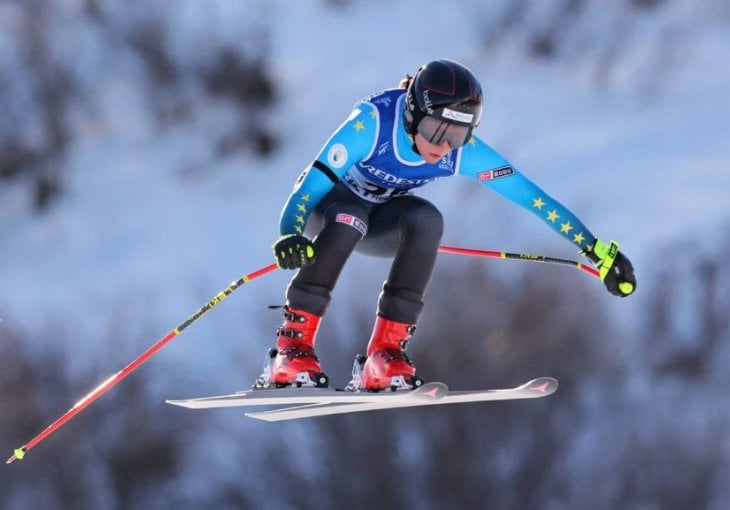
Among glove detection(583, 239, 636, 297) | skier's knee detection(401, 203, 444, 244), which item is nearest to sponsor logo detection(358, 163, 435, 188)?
skier's knee detection(401, 203, 444, 244)

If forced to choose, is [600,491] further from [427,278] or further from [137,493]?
[427,278]

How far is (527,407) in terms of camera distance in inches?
1024

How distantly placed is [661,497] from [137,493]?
10.0 meters

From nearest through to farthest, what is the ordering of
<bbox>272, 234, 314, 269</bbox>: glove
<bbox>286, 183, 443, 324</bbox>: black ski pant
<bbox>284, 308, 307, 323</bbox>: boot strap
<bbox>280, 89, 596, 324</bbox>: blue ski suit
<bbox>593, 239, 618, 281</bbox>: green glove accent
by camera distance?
<bbox>272, 234, 314, 269</bbox>: glove < <bbox>280, 89, 596, 324</bbox>: blue ski suit < <bbox>286, 183, 443, 324</bbox>: black ski pant < <bbox>284, 308, 307, 323</bbox>: boot strap < <bbox>593, 239, 618, 281</bbox>: green glove accent

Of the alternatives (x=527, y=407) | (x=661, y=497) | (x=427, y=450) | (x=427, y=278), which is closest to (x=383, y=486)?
(x=427, y=450)

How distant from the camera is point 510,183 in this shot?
678cm

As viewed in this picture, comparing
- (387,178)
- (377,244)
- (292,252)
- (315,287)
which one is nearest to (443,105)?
(387,178)

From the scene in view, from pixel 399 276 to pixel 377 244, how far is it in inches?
8.5

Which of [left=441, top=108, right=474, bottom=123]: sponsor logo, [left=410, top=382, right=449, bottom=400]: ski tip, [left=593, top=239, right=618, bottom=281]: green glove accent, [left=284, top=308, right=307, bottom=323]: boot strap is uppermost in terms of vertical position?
[left=441, top=108, right=474, bottom=123]: sponsor logo

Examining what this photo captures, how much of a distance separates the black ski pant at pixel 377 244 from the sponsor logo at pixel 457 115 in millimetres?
531

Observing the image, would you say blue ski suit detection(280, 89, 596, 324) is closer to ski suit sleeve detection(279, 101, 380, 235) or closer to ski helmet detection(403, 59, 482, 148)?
ski suit sleeve detection(279, 101, 380, 235)

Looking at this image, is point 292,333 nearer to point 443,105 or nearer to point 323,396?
point 323,396

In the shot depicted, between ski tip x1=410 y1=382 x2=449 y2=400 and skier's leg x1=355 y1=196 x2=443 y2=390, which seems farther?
skier's leg x1=355 y1=196 x2=443 y2=390

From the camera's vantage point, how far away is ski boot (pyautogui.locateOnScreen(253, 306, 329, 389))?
6.74 metres
